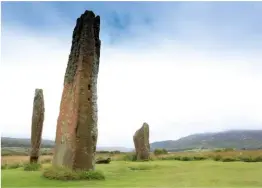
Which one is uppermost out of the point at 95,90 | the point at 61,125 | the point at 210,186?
the point at 95,90

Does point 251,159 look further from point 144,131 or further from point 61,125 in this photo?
point 61,125

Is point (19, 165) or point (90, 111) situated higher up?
point (90, 111)

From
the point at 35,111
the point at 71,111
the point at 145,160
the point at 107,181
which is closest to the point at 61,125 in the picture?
the point at 71,111

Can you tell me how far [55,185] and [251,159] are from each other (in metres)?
21.6

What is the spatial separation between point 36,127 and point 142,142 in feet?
47.2

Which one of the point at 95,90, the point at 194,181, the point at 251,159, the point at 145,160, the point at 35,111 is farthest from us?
the point at 145,160

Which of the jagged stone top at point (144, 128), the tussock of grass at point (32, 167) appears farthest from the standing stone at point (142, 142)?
the tussock of grass at point (32, 167)

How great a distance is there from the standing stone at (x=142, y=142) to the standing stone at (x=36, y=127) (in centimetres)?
1355

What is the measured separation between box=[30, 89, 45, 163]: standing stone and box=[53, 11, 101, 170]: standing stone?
16.0 ft

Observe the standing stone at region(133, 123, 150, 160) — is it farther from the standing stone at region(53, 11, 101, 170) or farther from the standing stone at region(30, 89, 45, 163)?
the standing stone at region(53, 11, 101, 170)

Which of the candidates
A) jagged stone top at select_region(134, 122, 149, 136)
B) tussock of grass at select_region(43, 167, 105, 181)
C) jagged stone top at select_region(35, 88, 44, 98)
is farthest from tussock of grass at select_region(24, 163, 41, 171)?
jagged stone top at select_region(134, 122, 149, 136)

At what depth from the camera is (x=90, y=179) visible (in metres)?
19.4

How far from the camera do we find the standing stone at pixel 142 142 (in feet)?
124

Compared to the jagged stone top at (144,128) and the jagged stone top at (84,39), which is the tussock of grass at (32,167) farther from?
the jagged stone top at (144,128)
